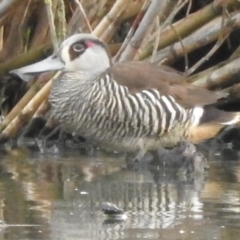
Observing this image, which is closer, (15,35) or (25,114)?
(25,114)

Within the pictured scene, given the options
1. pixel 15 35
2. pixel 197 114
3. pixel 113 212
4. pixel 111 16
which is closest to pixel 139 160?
pixel 197 114

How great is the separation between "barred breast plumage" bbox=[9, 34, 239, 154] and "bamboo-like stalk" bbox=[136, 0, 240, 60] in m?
0.91

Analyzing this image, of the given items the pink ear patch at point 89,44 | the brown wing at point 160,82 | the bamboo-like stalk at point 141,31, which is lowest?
the brown wing at point 160,82

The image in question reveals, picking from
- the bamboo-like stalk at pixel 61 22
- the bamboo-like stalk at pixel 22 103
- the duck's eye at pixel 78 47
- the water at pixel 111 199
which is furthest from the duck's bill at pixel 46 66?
the bamboo-like stalk at pixel 22 103

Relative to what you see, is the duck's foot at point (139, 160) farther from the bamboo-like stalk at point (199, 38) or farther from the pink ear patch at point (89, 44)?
the bamboo-like stalk at point (199, 38)

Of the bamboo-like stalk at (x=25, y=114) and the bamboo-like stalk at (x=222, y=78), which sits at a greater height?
the bamboo-like stalk at (x=222, y=78)

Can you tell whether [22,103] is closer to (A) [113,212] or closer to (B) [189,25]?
(B) [189,25]

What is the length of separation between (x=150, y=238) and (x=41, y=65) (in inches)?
119

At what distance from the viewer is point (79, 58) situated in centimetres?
737

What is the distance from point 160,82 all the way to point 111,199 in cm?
201

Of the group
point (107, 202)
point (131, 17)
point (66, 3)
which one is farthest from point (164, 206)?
point (66, 3)

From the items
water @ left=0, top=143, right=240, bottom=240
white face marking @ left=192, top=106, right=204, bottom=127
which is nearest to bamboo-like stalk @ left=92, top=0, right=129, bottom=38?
white face marking @ left=192, top=106, right=204, bottom=127

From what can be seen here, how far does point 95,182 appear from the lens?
6270 millimetres

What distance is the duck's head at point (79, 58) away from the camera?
7297 millimetres
